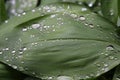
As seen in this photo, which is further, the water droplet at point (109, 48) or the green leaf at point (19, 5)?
the green leaf at point (19, 5)

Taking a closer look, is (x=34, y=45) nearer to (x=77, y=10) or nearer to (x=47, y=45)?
(x=47, y=45)

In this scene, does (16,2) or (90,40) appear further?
(16,2)

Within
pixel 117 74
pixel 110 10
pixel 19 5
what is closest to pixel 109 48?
pixel 117 74

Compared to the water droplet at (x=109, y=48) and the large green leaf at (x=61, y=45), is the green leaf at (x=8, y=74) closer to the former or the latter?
the large green leaf at (x=61, y=45)

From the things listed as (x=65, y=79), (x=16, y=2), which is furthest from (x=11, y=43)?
(x=16, y=2)

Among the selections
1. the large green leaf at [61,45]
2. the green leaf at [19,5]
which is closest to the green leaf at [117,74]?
the large green leaf at [61,45]

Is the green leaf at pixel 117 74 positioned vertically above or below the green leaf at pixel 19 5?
below
